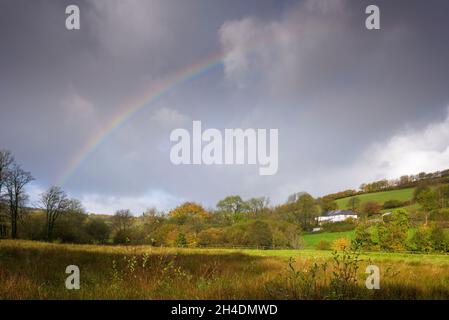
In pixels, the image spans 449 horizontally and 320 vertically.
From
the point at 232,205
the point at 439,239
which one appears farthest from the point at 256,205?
the point at 439,239

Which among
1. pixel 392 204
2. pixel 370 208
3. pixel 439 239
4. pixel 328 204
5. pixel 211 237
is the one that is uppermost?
pixel 392 204

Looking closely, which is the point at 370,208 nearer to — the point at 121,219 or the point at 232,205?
the point at 232,205

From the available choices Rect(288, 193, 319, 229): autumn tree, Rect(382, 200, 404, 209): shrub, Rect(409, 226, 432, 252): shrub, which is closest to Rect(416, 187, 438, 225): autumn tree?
Rect(382, 200, 404, 209): shrub

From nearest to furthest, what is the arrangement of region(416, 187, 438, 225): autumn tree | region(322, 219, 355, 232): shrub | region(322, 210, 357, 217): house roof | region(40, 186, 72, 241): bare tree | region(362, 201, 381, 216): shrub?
region(40, 186, 72, 241): bare tree < region(416, 187, 438, 225): autumn tree < region(322, 219, 355, 232): shrub < region(362, 201, 381, 216): shrub < region(322, 210, 357, 217): house roof

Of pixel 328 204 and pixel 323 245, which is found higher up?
pixel 328 204

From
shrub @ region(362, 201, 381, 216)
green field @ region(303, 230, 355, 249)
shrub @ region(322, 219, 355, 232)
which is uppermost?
shrub @ region(362, 201, 381, 216)

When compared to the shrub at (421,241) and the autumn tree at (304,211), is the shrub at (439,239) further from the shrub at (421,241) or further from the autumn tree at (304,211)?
the autumn tree at (304,211)

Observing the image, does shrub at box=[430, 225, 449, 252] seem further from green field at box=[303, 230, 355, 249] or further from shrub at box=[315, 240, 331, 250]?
shrub at box=[315, 240, 331, 250]

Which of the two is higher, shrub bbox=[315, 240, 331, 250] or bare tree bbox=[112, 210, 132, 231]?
bare tree bbox=[112, 210, 132, 231]

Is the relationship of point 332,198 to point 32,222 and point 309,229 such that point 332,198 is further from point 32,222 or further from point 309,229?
point 32,222

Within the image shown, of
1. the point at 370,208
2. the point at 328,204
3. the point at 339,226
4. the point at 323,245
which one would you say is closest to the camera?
the point at 323,245
